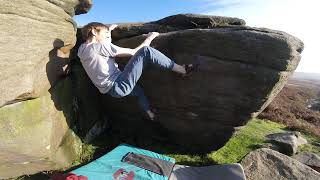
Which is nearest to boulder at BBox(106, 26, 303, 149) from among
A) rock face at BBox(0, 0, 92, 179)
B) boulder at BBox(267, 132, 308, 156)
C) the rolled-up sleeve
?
the rolled-up sleeve

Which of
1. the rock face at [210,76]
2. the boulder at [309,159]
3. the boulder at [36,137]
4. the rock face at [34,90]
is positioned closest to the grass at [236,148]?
the rock face at [210,76]

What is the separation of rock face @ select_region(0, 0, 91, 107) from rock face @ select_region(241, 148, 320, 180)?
6826 millimetres

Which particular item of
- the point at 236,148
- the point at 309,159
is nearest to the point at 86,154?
the point at 236,148

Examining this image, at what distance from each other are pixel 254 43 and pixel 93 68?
5072mm

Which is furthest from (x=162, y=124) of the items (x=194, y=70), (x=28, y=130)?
(x=28, y=130)

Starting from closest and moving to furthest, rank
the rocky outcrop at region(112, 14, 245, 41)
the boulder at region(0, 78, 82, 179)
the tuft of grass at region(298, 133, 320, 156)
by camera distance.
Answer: the boulder at region(0, 78, 82, 179)
the rocky outcrop at region(112, 14, 245, 41)
the tuft of grass at region(298, 133, 320, 156)

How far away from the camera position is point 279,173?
11.1m

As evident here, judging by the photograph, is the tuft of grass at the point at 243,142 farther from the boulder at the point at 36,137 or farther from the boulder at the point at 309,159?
the boulder at the point at 36,137

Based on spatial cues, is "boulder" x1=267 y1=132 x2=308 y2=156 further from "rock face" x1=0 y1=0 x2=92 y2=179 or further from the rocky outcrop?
"rock face" x1=0 y1=0 x2=92 y2=179

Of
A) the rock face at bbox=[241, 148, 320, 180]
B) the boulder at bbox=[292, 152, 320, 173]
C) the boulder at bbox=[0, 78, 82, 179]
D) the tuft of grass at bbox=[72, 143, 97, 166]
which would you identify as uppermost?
the boulder at bbox=[0, 78, 82, 179]

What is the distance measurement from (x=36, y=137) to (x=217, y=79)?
5.97 meters

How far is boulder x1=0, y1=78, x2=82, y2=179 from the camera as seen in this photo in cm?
947

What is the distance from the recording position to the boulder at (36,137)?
31.1 feet

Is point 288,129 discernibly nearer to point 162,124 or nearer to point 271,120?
point 271,120
